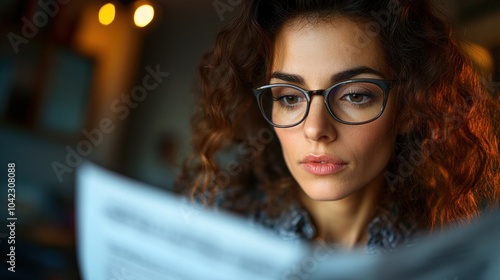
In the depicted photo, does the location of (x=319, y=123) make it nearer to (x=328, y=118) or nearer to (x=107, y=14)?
(x=328, y=118)

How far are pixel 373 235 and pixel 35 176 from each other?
0.70 meters

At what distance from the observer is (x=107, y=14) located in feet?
4.21

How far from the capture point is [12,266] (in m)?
0.98

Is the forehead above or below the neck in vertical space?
above

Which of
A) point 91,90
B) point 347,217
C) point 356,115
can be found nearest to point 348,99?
point 356,115

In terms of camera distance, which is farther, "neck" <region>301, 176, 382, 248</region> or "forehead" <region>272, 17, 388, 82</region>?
"neck" <region>301, 176, 382, 248</region>

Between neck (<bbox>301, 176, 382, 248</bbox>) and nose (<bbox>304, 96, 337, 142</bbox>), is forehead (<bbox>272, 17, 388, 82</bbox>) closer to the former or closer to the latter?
nose (<bbox>304, 96, 337, 142</bbox>)

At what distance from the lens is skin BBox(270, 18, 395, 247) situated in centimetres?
83

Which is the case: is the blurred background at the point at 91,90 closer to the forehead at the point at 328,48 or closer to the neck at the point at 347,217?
Result: the forehead at the point at 328,48

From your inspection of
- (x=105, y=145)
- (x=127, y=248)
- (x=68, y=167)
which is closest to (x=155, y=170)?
(x=105, y=145)

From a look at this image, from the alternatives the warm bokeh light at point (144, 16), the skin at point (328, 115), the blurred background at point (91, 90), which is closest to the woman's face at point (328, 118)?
the skin at point (328, 115)

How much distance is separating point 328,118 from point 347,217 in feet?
0.89

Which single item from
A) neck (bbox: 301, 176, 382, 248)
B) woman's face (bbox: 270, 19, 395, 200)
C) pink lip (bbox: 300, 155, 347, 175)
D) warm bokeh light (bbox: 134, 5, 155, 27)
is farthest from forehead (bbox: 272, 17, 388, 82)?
warm bokeh light (bbox: 134, 5, 155, 27)

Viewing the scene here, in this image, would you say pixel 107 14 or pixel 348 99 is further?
pixel 107 14
